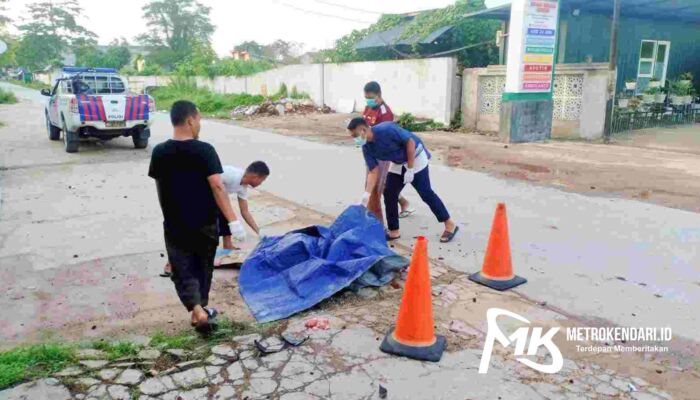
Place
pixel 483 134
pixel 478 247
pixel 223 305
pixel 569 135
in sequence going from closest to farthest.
Answer: pixel 223 305
pixel 478 247
pixel 569 135
pixel 483 134

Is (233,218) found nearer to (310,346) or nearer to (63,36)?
(310,346)

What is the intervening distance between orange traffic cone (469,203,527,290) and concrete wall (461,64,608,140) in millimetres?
9882

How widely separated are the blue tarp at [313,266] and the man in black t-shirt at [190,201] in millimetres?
515

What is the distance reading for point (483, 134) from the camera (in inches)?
593

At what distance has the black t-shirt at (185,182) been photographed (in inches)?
132

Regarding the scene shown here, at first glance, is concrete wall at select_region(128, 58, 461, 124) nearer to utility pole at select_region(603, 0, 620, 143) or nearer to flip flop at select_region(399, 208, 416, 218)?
utility pole at select_region(603, 0, 620, 143)

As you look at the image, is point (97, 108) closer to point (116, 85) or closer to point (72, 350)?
point (116, 85)

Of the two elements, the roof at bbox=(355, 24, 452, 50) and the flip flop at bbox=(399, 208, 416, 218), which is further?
the roof at bbox=(355, 24, 452, 50)

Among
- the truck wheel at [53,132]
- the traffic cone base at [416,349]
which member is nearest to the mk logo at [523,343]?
the traffic cone base at [416,349]

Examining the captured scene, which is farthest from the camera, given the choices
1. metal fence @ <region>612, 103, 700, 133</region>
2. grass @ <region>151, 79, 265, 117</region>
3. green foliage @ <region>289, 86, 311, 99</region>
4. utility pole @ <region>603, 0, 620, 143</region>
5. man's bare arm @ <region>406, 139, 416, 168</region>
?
grass @ <region>151, 79, 265, 117</region>

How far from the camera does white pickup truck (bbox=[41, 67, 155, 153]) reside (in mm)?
11289

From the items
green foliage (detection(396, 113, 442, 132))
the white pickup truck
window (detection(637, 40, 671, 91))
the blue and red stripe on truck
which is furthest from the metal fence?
the white pickup truck

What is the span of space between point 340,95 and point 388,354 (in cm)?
2074

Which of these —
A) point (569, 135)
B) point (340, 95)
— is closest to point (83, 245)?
point (569, 135)
